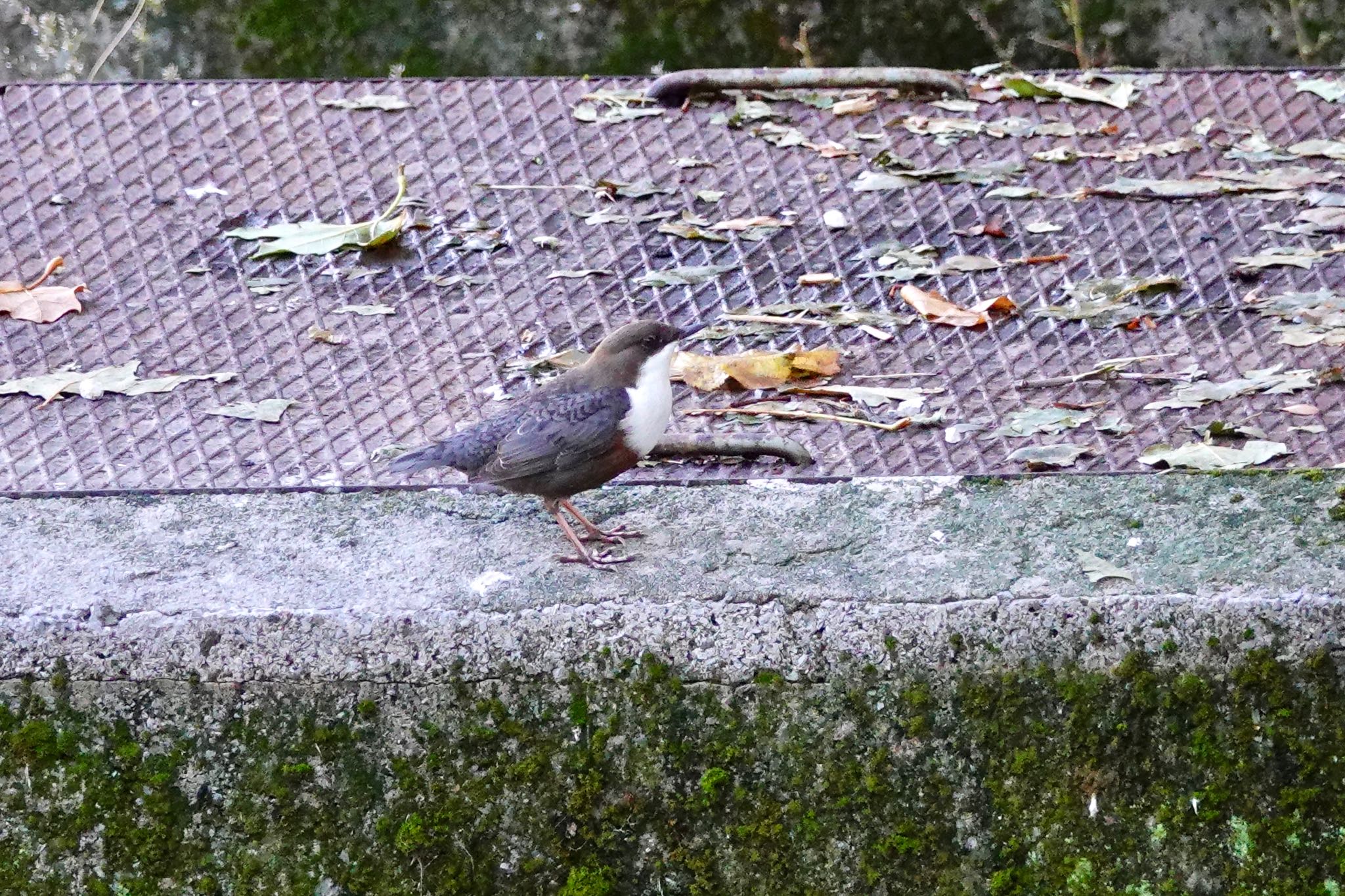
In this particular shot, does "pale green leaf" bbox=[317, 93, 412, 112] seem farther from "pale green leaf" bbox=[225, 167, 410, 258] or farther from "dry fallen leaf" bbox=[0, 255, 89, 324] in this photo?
"dry fallen leaf" bbox=[0, 255, 89, 324]

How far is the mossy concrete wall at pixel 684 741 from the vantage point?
1.92 m

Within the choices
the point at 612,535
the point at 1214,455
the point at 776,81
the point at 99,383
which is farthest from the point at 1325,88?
the point at 99,383

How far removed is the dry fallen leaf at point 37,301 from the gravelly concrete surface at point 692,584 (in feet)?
3.95

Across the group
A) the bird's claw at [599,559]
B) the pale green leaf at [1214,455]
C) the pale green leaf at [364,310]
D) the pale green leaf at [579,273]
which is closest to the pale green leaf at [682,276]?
the pale green leaf at [579,273]

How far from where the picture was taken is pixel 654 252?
3.64 meters

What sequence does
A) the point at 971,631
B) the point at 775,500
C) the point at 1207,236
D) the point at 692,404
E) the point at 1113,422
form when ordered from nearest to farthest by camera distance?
1. the point at 971,631
2. the point at 775,500
3. the point at 1113,422
4. the point at 692,404
5. the point at 1207,236

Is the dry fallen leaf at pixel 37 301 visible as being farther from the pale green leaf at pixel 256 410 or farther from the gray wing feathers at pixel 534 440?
the gray wing feathers at pixel 534 440

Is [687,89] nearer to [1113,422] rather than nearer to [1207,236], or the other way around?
[1207,236]

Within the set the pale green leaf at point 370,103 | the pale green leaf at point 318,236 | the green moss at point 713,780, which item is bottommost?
the pale green leaf at point 318,236

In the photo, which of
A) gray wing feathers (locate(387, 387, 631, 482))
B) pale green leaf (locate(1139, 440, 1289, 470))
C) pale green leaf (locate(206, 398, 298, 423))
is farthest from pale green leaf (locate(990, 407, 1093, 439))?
pale green leaf (locate(206, 398, 298, 423))

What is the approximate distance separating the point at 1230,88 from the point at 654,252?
1722mm

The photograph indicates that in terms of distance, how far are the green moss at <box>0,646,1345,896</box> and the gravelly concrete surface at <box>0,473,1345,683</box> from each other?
4 centimetres

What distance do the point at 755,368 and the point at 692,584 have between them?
1.20m

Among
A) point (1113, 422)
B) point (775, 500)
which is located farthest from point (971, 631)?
point (1113, 422)
